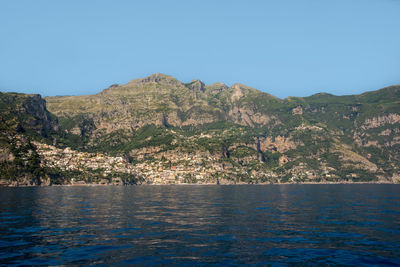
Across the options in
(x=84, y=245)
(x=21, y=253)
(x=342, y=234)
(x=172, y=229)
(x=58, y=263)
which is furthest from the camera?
(x=172, y=229)

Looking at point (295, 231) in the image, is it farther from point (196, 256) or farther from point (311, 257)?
point (196, 256)

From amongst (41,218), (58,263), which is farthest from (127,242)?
(41,218)

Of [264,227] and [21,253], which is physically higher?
[21,253]

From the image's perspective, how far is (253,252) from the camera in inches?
1314

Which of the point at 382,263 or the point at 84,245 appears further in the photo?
the point at 84,245

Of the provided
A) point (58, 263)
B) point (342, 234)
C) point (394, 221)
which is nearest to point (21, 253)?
point (58, 263)

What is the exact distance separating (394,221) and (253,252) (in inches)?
1518

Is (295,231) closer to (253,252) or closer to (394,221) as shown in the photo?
(253,252)

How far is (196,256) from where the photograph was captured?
31.4 m

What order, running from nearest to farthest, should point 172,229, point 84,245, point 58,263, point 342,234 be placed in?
point 58,263 < point 84,245 < point 342,234 < point 172,229

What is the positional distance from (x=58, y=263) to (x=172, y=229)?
69.2 feet

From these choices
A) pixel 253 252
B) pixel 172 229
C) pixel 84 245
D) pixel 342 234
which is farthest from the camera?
pixel 172 229

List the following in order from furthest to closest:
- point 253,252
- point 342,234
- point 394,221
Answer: point 394,221 < point 342,234 < point 253,252

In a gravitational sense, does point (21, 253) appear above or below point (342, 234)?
above
